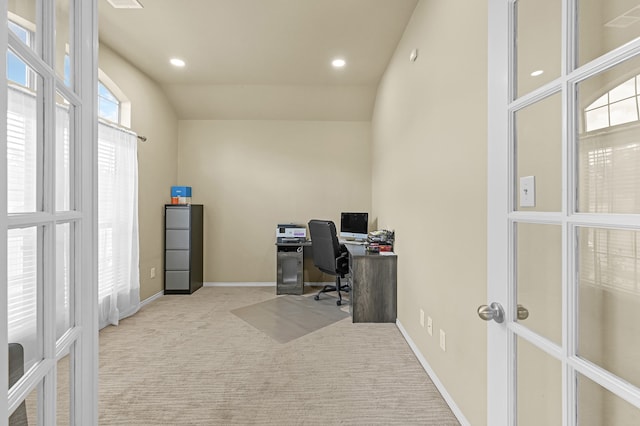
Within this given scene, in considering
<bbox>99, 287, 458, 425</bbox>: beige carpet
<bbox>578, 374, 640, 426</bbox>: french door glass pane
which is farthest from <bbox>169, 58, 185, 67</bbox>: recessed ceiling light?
<bbox>578, 374, 640, 426</bbox>: french door glass pane

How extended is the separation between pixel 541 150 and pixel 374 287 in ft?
8.76

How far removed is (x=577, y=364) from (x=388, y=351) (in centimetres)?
216

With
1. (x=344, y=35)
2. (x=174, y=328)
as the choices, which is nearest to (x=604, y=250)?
(x=344, y=35)

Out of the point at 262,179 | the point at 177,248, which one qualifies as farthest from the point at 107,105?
the point at 262,179

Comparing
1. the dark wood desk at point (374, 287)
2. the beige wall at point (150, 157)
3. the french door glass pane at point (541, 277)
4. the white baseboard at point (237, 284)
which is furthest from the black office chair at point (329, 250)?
the french door glass pane at point (541, 277)

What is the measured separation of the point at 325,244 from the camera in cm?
407

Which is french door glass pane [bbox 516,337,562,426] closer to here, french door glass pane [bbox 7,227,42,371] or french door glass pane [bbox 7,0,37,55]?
french door glass pane [bbox 7,227,42,371]

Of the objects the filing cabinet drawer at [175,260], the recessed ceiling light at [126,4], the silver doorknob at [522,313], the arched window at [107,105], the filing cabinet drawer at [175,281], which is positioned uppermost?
the recessed ceiling light at [126,4]

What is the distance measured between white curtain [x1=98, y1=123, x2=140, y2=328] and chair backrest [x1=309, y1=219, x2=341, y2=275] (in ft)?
7.10

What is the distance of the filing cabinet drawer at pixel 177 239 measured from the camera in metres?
4.46

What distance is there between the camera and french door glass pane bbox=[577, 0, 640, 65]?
0.61 metres

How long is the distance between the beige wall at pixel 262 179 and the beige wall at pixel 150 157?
51 cm

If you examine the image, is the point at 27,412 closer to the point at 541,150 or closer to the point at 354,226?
the point at 541,150

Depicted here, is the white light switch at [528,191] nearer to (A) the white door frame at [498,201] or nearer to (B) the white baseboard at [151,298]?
(A) the white door frame at [498,201]
